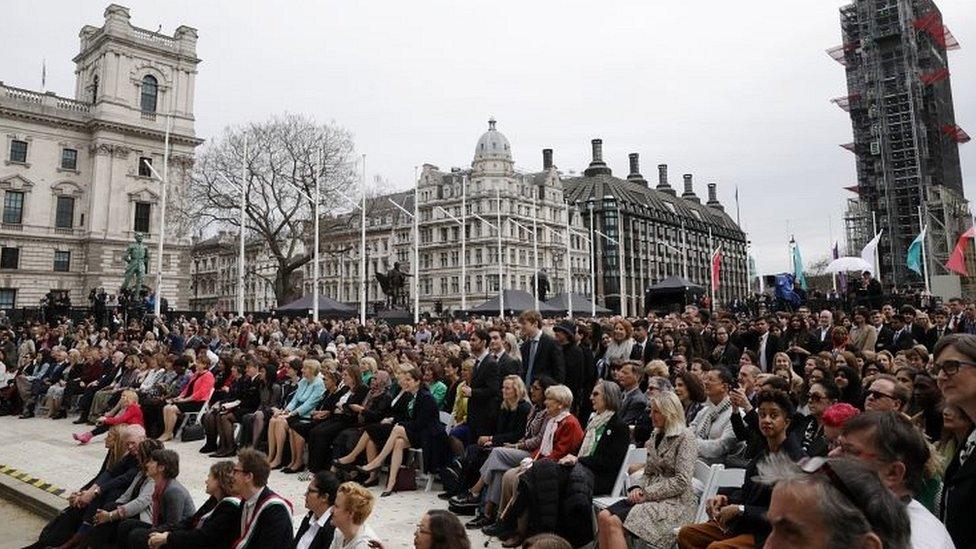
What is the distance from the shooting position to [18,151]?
162 ft

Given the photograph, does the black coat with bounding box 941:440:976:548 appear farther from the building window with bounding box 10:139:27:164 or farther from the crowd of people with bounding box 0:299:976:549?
the building window with bounding box 10:139:27:164

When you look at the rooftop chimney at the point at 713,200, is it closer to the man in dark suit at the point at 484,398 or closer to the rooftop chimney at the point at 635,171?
the rooftop chimney at the point at 635,171

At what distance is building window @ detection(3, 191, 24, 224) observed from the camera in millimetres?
49062

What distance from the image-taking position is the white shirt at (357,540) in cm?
432

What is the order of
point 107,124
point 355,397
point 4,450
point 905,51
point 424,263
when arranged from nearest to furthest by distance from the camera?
point 355,397 → point 4,450 → point 905,51 → point 107,124 → point 424,263

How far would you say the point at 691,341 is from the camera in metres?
11.9

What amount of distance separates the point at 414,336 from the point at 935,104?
51.5 m

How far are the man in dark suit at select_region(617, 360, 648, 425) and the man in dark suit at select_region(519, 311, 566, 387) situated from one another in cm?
118

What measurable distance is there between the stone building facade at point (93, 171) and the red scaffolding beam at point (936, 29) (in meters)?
58.8

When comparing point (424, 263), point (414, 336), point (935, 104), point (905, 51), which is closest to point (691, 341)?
point (414, 336)

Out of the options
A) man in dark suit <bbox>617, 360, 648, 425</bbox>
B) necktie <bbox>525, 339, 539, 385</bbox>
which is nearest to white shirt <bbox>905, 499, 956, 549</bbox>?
man in dark suit <bbox>617, 360, 648, 425</bbox>

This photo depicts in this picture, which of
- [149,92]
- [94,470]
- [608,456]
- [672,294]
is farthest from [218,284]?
[608,456]

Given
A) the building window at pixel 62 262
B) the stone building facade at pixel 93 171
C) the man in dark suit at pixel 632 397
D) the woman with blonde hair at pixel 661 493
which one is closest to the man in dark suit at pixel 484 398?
the man in dark suit at pixel 632 397

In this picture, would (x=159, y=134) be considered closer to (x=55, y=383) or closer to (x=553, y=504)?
(x=55, y=383)
